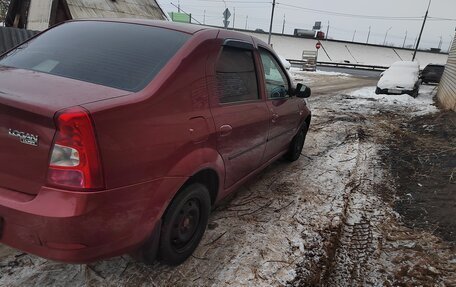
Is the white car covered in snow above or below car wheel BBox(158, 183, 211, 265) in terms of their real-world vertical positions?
below

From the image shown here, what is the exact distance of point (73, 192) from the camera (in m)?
1.99

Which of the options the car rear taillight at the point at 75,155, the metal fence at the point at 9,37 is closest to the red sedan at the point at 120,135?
the car rear taillight at the point at 75,155

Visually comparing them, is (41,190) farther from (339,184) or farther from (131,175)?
(339,184)

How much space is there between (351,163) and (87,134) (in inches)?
191

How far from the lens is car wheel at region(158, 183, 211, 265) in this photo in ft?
8.64

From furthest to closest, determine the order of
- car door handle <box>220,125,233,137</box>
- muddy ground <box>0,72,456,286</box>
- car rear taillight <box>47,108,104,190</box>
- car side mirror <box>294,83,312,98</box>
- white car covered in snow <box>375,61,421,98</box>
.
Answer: white car covered in snow <box>375,61,421,98</box> < car side mirror <box>294,83,312,98</box> < car door handle <box>220,125,233,137</box> < muddy ground <box>0,72,456,286</box> < car rear taillight <box>47,108,104,190</box>

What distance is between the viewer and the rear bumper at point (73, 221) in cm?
198

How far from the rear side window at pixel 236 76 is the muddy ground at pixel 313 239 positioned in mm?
1272

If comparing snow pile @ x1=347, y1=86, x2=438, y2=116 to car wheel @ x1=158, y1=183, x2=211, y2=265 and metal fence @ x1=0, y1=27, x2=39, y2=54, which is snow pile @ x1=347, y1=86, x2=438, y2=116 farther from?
metal fence @ x1=0, y1=27, x2=39, y2=54

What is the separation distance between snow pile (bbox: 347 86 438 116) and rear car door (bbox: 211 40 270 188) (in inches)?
349

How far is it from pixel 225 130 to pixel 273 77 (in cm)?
154

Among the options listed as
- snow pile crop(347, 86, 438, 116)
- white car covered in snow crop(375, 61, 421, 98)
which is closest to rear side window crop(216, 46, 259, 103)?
snow pile crop(347, 86, 438, 116)

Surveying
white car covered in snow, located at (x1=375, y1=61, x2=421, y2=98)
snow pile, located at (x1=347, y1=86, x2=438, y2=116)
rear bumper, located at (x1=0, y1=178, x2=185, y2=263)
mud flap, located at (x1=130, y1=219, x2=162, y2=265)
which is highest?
rear bumper, located at (x1=0, y1=178, x2=185, y2=263)

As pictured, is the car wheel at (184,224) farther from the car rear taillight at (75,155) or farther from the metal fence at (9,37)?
the metal fence at (9,37)
